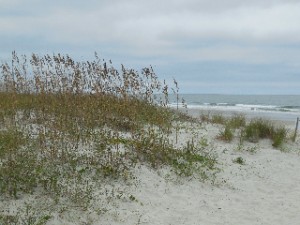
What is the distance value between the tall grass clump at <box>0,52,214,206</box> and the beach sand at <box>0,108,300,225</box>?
0.34m

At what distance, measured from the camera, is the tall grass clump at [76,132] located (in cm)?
669

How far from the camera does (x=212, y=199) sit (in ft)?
24.5

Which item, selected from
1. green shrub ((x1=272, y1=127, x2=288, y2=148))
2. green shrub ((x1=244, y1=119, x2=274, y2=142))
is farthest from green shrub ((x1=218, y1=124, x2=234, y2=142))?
green shrub ((x1=272, y1=127, x2=288, y2=148))

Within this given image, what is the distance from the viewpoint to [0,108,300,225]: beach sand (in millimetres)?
6395

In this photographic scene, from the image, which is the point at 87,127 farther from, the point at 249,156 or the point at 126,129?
the point at 249,156

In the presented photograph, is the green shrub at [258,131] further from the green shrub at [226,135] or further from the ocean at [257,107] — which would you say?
the ocean at [257,107]

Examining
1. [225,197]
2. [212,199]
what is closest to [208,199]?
[212,199]

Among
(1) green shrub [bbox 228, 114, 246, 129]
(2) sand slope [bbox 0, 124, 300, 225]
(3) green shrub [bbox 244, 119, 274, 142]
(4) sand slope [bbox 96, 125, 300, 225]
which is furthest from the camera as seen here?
(1) green shrub [bbox 228, 114, 246, 129]

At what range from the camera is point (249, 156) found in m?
10.1

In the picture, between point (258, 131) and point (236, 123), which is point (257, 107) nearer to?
point (236, 123)

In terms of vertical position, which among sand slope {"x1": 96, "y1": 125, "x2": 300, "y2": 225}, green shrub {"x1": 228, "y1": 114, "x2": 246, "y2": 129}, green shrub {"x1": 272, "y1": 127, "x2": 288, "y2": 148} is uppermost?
green shrub {"x1": 228, "y1": 114, "x2": 246, "y2": 129}

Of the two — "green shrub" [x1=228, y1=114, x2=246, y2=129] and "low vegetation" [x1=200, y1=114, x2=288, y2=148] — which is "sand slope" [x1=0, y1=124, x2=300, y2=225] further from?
"green shrub" [x1=228, y1=114, x2=246, y2=129]

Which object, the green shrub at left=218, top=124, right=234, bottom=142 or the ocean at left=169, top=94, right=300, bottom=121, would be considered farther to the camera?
the ocean at left=169, top=94, right=300, bottom=121

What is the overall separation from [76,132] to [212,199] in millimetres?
2854
